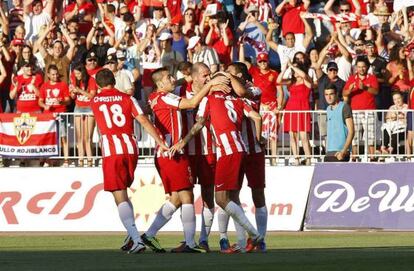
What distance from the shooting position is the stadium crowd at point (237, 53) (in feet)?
84.2

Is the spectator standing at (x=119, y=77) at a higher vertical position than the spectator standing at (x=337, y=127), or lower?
higher

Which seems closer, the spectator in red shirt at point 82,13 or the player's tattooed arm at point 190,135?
the player's tattooed arm at point 190,135

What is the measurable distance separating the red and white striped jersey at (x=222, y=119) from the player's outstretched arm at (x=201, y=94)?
72 mm

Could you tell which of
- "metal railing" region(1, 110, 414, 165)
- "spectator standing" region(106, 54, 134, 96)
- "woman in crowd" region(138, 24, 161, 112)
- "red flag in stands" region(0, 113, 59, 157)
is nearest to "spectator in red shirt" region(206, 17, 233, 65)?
"woman in crowd" region(138, 24, 161, 112)

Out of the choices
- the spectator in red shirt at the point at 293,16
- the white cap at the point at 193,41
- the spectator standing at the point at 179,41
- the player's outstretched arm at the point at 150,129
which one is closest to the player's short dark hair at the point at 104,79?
the player's outstretched arm at the point at 150,129

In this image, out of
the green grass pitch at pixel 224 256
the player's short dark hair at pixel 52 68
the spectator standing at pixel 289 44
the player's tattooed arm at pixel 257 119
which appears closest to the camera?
the green grass pitch at pixel 224 256

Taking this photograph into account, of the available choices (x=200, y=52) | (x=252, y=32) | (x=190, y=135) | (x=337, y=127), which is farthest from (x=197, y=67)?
(x=252, y=32)

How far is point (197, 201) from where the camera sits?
24781 millimetres

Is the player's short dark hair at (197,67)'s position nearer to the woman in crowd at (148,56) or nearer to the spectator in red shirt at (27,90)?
Result: the spectator in red shirt at (27,90)

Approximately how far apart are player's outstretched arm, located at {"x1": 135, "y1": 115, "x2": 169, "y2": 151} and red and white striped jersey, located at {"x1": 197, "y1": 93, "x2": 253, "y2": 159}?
24.0 inches

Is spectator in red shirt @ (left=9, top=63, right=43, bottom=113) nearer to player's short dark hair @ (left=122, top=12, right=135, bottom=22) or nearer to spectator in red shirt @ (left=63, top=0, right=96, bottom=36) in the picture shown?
player's short dark hair @ (left=122, top=12, right=135, bottom=22)

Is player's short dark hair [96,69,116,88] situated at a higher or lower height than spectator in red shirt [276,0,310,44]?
higher

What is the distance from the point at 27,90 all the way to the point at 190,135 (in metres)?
10.2

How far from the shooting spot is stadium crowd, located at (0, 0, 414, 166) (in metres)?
25.7
